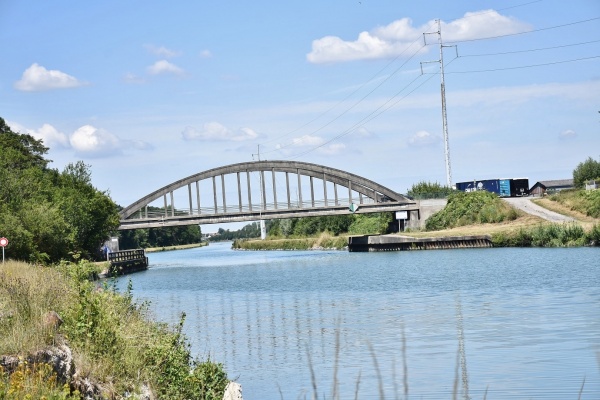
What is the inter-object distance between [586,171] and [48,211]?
78594 millimetres

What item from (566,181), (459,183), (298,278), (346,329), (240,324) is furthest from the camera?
(566,181)

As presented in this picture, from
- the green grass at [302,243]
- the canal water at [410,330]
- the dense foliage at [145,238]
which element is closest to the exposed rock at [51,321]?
the canal water at [410,330]

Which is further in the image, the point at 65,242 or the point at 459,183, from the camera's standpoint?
the point at 459,183

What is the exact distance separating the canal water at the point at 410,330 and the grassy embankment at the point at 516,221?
11821 mm

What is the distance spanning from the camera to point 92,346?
46.3 ft

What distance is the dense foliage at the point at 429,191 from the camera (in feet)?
310

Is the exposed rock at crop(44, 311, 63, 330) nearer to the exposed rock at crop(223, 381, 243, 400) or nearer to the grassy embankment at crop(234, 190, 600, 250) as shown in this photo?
the exposed rock at crop(223, 381, 243, 400)

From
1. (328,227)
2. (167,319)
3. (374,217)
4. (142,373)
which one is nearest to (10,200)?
(167,319)

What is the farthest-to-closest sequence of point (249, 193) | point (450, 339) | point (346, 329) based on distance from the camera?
point (249, 193)
point (346, 329)
point (450, 339)

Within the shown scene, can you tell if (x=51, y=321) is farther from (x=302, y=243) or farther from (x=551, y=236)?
(x=302, y=243)

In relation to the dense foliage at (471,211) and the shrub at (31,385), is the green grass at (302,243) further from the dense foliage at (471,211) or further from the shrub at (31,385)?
the shrub at (31,385)

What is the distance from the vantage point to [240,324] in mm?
28766

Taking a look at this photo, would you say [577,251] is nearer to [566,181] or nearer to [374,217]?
[374,217]

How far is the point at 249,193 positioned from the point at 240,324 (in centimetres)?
7091
